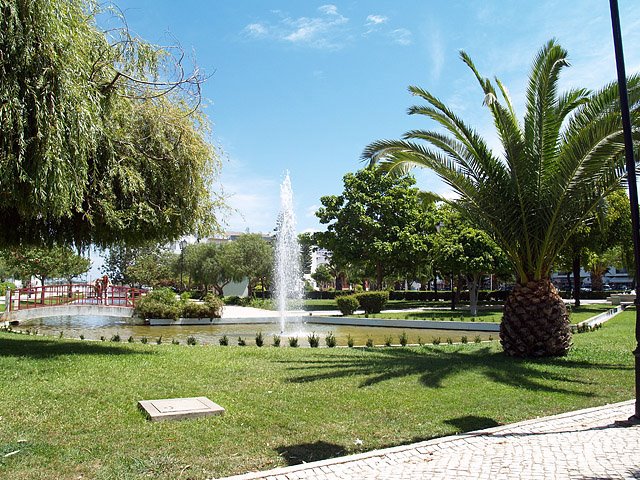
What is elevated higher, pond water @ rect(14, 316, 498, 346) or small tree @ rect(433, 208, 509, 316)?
small tree @ rect(433, 208, 509, 316)

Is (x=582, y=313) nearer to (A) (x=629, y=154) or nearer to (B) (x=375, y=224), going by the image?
(B) (x=375, y=224)

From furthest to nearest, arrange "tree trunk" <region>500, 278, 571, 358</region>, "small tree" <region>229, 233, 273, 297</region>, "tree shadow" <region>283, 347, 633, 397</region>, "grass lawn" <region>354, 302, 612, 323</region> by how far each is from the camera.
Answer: "small tree" <region>229, 233, 273, 297</region>, "grass lawn" <region>354, 302, 612, 323</region>, "tree trunk" <region>500, 278, 571, 358</region>, "tree shadow" <region>283, 347, 633, 397</region>

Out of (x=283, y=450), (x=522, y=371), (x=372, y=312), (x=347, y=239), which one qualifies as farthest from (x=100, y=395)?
(x=347, y=239)

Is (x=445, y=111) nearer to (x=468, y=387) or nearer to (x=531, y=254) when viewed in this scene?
(x=531, y=254)

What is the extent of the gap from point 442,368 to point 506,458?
15.2 ft

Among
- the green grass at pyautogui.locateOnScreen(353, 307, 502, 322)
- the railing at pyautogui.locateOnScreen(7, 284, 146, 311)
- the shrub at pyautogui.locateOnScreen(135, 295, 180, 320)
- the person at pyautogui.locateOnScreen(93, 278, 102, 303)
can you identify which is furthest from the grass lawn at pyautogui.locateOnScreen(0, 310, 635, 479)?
the person at pyautogui.locateOnScreen(93, 278, 102, 303)

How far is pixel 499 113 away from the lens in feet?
35.2

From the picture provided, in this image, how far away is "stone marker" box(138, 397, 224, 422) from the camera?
19.1ft

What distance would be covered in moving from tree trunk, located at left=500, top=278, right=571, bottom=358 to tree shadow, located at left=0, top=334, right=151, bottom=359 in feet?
25.4

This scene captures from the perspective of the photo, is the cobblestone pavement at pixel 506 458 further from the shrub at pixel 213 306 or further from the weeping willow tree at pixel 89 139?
the shrub at pixel 213 306

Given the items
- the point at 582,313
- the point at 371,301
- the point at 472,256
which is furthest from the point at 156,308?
the point at 582,313

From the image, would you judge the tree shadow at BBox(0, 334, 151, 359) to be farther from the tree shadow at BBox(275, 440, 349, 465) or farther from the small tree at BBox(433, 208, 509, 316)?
the small tree at BBox(433, 208, 509, 316)

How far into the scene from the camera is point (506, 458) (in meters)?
4.89

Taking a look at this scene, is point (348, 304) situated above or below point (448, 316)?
above
